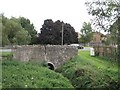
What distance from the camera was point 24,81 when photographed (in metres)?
22.6

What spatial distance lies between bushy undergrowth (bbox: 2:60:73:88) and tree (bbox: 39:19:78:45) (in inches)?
1685

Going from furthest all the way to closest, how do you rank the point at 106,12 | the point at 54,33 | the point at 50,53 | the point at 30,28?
the point at 30,28 < the point at 54,33 < the point at 50,53 < the point at 106,12

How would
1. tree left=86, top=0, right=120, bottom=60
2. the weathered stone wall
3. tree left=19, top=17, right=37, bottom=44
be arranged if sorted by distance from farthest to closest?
tree left=19, top=17, right=37, bottom=44 → the weathered stone wall → tree left=86, top=0, right=120, bottom=60

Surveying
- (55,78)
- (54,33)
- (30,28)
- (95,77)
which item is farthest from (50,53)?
(30,28)

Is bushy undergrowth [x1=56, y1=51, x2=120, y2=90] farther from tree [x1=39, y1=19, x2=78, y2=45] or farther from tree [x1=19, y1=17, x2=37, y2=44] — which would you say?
tree [x1=19, y1=17, x2=37, y2=44]

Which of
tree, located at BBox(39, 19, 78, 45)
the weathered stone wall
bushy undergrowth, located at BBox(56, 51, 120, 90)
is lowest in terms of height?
bushy undergrowth, located at BBox(56, 51, 120, 90)

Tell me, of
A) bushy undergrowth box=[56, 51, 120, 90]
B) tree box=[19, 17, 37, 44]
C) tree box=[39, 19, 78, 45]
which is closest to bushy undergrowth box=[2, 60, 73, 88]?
bushy undergrowth box=[56, 51, 120, 90]

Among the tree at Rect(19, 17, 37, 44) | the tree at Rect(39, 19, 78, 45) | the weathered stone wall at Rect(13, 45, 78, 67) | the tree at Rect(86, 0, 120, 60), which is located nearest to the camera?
the tree at Rect(86, 0, 120, 60)

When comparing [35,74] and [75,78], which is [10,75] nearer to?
[35,74]

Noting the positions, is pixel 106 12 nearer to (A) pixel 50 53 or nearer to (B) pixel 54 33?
(A) pixel 50 53

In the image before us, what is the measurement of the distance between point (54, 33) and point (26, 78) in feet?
164

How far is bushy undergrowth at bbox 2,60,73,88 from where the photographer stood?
21.5m

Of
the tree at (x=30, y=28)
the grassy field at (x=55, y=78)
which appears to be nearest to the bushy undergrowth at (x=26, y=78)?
the grassy field at (x=55, y=78)

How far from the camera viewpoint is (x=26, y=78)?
2411 centimetres
